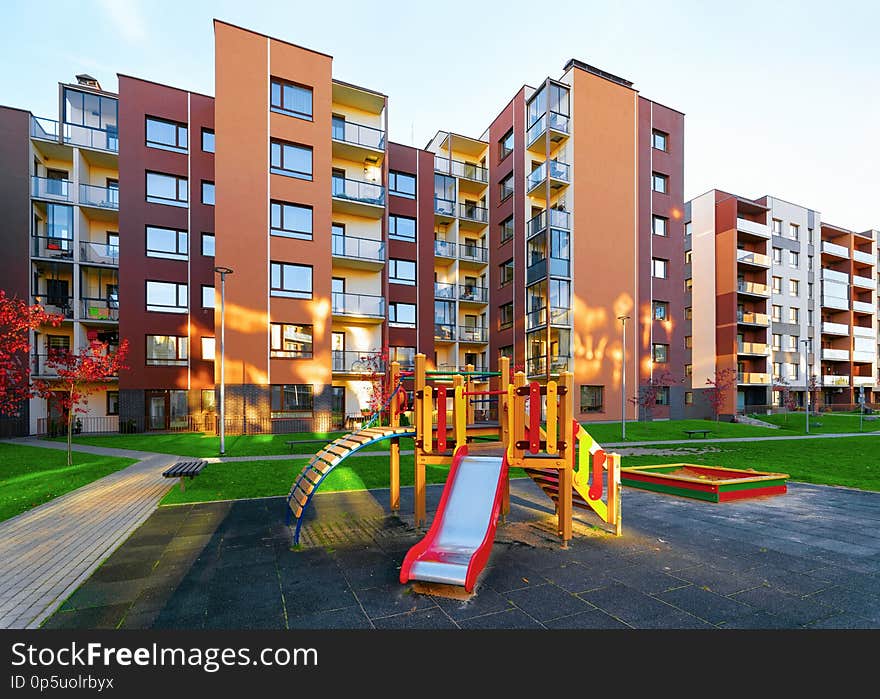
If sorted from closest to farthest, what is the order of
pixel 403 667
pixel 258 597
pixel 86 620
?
1. pixel 403 667
2. pixel 86 620
3. pixel 258 597

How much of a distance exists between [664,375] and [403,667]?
35.2 meters

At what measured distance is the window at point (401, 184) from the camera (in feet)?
110

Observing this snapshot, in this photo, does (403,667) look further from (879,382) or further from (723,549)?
(879,382)

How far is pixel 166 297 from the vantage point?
28.0 m

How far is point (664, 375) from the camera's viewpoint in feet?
113

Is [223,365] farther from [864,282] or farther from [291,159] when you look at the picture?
[864,282]

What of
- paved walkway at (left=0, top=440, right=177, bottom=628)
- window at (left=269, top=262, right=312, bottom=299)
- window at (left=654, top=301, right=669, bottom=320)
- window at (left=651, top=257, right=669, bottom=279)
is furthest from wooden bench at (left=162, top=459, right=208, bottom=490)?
window at (left=651, top=257, right=669, bottom=279)

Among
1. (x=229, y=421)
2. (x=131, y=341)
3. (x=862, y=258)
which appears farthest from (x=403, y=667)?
(x=862, y=258)

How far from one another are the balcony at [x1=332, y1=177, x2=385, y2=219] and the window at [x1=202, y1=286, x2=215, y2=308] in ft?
31.3

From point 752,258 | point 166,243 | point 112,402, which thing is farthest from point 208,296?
point 752,258

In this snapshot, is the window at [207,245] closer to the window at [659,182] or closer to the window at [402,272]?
the window at [402,272]

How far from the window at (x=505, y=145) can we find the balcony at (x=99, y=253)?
29.2 metres

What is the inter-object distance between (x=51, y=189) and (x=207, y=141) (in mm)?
9692

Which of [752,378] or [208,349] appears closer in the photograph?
[208,349]
